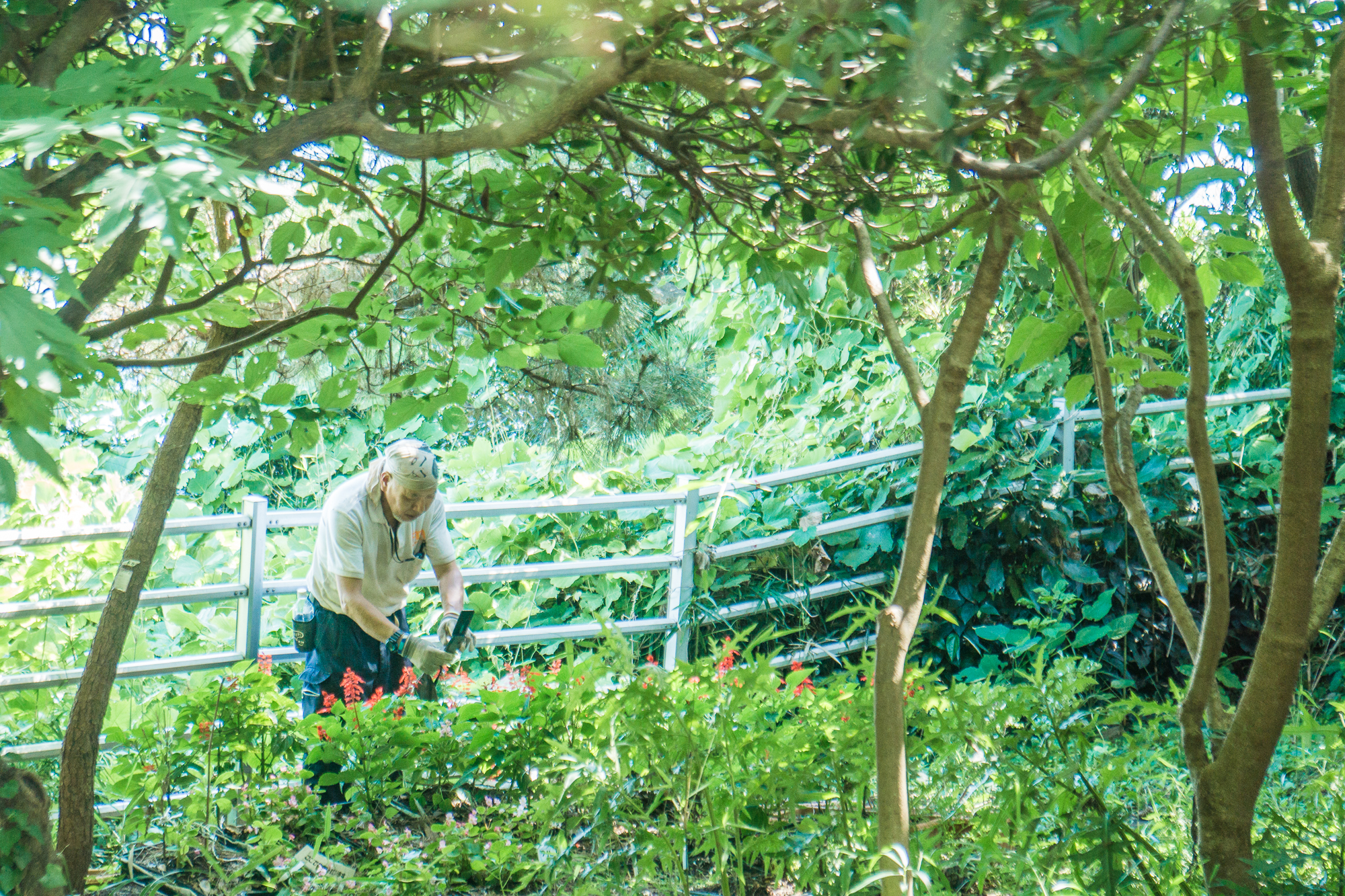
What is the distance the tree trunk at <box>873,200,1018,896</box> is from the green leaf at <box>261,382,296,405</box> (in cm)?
125

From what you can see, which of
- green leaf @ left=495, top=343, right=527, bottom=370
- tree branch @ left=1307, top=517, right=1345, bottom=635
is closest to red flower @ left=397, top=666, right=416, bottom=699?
green leaf @ left=495, top=343, right=527, bottom=370

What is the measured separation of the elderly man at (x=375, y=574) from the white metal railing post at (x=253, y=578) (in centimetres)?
20

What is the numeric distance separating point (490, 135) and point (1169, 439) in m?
4.50

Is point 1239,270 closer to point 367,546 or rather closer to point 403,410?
point 403,410

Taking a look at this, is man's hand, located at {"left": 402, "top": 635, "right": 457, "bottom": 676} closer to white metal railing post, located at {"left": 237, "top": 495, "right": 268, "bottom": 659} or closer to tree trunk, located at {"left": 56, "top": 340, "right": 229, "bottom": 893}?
white metal railing post, located at {"left": 237, "top": 495, "right": 268, "bottom": 659}

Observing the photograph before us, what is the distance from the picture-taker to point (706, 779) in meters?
2.00

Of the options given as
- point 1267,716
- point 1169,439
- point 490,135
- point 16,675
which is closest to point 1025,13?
point 490,135

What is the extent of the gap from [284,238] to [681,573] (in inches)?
111

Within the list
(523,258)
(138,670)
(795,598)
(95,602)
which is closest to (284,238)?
(523,258)

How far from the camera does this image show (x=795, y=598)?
15.4 ft

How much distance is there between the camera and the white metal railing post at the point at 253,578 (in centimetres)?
371

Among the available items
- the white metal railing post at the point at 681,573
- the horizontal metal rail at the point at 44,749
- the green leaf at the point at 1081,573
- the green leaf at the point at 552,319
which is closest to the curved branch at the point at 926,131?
the green leaf at the point at 552,319

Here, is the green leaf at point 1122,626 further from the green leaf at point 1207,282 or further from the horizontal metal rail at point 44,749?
the horizontal metal rail at point 44,749

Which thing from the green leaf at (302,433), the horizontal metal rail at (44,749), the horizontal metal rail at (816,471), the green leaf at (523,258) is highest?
the green leaf at (523,258)
